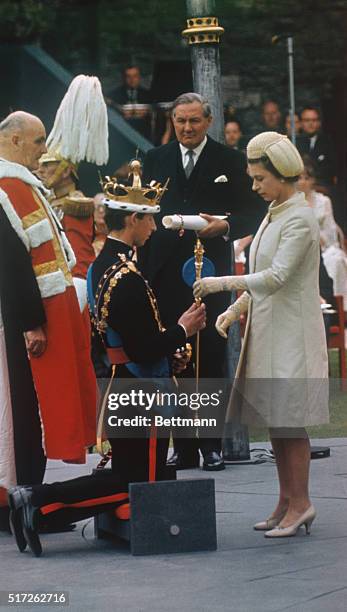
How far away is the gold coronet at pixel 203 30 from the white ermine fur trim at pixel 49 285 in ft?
8.16

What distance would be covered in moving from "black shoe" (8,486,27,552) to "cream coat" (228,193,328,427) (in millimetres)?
1026

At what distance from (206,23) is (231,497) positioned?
2.78 meters

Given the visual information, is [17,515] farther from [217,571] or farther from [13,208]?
[13,208]

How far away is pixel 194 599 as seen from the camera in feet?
19.9

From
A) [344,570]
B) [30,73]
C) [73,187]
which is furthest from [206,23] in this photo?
[30,73]

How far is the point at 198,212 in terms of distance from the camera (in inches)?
360

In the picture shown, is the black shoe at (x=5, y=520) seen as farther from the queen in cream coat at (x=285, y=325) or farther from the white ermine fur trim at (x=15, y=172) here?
the white ermine fur trim at (x=15, y=172)

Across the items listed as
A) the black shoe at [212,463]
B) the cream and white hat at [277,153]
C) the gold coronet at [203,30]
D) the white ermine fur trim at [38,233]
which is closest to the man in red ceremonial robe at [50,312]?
the white ermine fur trim at [38,233]

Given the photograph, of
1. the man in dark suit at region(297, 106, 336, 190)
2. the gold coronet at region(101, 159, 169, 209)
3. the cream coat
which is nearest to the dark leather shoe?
the cream coat

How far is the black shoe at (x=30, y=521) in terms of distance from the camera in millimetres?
6977

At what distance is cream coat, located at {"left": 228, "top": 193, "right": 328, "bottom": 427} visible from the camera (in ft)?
23.6

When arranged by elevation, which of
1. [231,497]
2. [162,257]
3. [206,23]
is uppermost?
[206,23]

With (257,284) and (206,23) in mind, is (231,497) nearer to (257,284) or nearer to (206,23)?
(257,284)

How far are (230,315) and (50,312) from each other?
2.69ft
